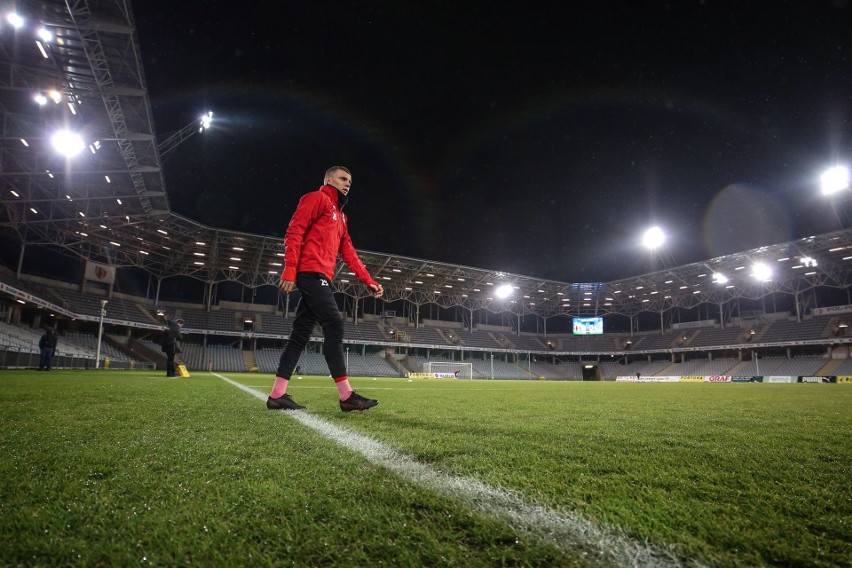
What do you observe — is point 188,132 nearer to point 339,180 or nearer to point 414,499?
point 339,180

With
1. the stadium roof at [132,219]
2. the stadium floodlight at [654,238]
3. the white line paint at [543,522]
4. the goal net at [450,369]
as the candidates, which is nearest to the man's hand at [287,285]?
the white line paint at [543,522]

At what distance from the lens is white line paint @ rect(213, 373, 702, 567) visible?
0.91 metres

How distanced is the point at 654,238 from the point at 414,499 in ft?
163

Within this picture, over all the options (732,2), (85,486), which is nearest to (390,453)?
(85,486)

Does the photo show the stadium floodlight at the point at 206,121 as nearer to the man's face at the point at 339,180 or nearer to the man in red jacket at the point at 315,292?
the man's face at the point at 339,180

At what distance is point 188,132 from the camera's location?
2745 centimetres

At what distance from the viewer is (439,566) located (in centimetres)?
86

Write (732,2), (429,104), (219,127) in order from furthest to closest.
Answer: (219,127)
(429,104)
(732,2)

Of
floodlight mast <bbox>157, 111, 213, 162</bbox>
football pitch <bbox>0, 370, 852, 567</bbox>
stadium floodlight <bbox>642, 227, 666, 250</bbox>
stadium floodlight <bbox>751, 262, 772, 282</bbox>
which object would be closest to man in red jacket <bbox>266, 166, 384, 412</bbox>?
football pitch <bbox>0, 370, 852, 567</bbox>

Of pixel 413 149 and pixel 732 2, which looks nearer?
pixel 732 2

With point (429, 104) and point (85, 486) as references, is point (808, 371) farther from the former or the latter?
point (85, 486)

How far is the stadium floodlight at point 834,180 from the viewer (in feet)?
104

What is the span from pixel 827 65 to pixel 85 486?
33.8 m

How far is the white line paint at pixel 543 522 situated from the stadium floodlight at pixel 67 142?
2318 cm
